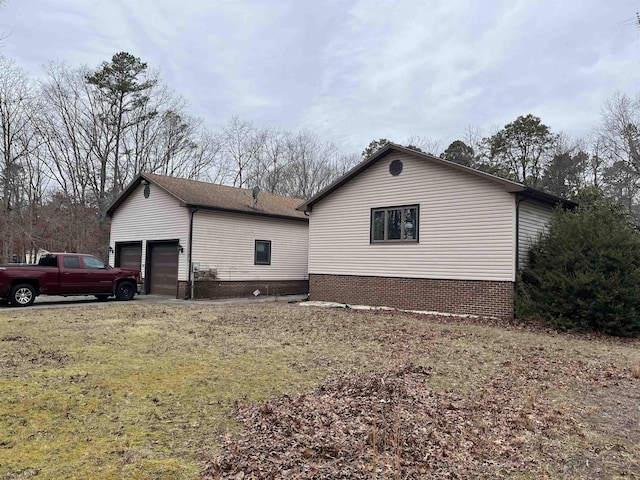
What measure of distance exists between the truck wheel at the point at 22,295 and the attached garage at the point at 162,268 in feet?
18.1

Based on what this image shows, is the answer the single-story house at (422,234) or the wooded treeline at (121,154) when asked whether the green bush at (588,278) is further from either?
the wooded treeline at (121,154)

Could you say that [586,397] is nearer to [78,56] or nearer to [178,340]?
[178,340]

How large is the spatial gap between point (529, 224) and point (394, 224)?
416 centimetres

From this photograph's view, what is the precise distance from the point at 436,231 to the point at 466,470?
435 inches

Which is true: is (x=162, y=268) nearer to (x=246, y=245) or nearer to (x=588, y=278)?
(x=246, y=245)

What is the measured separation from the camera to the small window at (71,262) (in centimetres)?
1476

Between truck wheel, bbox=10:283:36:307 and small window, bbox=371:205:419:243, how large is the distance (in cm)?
1119

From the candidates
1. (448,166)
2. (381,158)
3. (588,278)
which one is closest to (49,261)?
(381,158)

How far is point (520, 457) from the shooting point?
3643 mm

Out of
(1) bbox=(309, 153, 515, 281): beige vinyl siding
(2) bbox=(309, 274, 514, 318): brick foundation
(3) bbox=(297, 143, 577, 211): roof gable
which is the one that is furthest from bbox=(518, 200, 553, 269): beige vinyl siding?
(2) bbox=(309, 274, 514, 318): brick foundation

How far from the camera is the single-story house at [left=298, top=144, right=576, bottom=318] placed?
500 inches

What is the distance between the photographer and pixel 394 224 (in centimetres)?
1505

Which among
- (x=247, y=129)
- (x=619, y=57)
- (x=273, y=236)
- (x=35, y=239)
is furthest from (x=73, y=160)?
(x=619, y=57)

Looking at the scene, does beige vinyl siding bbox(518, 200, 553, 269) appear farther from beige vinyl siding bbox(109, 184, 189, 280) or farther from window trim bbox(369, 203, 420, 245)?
beige vinyl siding bbox(109, 184, 189, 280)
